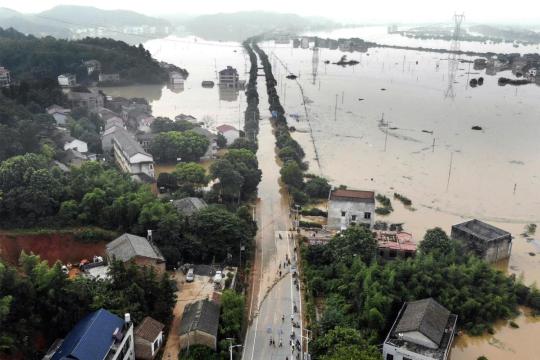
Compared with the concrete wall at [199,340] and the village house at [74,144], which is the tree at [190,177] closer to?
the village house at [74,144]

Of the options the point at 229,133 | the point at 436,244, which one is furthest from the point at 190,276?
the point at 229,133

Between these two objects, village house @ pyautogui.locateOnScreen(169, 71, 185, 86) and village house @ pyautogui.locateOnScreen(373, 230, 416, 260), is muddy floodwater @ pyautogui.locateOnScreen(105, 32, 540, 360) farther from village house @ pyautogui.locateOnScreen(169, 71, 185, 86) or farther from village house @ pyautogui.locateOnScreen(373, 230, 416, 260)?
village house @ pyautogui.locateOnScreen(373, 230, 416, 260)

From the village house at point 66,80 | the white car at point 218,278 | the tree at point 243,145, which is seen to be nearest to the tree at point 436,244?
the white car at point 218,278

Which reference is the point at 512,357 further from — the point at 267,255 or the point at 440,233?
the point at 267,255

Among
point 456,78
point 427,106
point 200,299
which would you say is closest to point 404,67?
point 456,78

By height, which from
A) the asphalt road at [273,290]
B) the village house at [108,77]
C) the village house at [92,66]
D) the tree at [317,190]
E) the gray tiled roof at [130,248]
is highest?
the village house at [92,66]

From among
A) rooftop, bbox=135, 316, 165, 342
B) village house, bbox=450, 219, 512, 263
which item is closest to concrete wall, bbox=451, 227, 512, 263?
village house, bbox=450, 219, 512, 263
